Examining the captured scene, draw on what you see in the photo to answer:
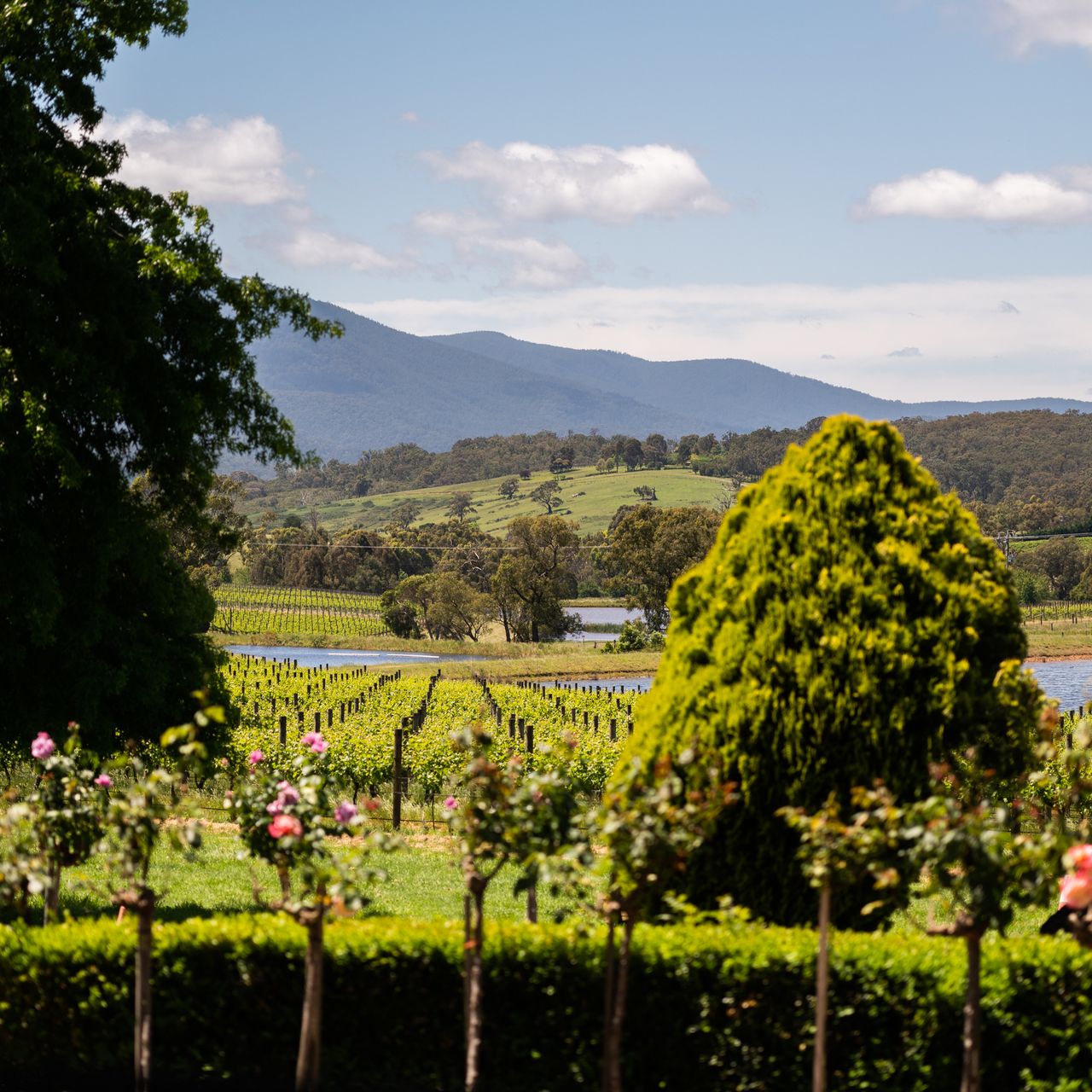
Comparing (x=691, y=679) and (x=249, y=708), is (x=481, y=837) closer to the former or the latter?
(x=691, y=679)

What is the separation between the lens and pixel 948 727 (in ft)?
22.6

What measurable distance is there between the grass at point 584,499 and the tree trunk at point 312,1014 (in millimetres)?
Result: 139220

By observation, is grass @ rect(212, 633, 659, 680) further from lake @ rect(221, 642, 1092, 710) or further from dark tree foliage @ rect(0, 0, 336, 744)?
dark tree foliage @ rect(0, 0, 336, 744)

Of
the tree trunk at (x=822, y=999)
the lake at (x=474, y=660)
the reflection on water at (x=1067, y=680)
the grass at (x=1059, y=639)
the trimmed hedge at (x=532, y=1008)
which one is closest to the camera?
the tree trunk at (x=822, y=999)

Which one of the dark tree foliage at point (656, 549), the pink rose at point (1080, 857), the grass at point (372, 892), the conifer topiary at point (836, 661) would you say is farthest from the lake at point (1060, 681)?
the pink rose at point (1080, 857)

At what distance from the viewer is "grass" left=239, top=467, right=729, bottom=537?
156250 millimetres

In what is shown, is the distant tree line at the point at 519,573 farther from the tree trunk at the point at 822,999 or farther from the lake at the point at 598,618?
the tree trunk at the point at 822,999

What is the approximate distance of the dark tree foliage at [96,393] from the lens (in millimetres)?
10945

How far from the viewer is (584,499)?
167250 mm

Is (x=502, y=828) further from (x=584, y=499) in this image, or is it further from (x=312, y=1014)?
(x=584, y=499)

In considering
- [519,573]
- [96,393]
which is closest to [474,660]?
[519,573]

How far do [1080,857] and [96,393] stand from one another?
29.8 ft

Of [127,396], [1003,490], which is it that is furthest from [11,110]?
[1003,490]

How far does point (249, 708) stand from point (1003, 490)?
150 m
